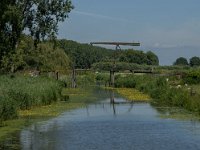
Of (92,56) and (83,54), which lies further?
(92,56)

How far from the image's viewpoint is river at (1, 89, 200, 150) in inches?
851

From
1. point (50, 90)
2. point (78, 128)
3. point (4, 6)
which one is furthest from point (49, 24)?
point (78, 128)

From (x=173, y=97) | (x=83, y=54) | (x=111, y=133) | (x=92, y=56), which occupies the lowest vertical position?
(x=111, y=133)

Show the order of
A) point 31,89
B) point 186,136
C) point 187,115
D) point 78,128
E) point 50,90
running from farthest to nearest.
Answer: point 50,90 → point 31,89 → point 187,115 → point 78,128 → point 186,136

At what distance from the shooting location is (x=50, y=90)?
45.2 meters

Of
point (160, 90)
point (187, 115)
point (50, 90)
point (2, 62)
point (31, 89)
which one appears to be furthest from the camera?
point (2, 62)

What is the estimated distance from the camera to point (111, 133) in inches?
1003

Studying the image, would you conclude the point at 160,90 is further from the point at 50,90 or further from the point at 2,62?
the point at 2,62

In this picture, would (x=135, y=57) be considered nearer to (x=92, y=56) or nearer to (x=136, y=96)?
(x=92, y=56)

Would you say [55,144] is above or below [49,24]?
below

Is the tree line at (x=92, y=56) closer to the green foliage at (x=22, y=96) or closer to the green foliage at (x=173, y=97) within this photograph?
the green foliage at (x=173, y=97)

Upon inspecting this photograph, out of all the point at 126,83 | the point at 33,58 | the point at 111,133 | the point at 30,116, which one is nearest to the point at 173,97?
the point at 30,116

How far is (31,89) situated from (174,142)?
59.0 feet

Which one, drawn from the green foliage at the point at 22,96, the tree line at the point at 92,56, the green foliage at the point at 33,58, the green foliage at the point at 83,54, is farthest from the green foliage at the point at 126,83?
the green foliage at the point at 83,54
